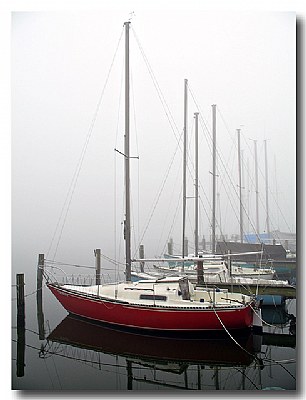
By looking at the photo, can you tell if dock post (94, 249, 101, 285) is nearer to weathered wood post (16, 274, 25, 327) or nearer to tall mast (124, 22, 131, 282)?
tall mast (124, 22, 131, 282)

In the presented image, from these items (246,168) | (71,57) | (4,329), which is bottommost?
(4,329)

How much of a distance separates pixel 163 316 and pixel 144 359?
2.21 feet

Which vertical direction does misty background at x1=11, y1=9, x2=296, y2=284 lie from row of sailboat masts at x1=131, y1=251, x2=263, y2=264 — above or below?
above

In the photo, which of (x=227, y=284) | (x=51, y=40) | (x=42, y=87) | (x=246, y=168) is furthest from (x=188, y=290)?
(x=51, y=40)

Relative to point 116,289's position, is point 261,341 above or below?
below

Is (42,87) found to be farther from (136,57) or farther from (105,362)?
(105,362)

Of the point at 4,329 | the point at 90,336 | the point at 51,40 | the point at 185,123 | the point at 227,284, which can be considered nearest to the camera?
the point at 4,329

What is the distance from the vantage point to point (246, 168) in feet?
17.3

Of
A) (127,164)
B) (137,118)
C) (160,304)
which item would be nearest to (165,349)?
(160,304)

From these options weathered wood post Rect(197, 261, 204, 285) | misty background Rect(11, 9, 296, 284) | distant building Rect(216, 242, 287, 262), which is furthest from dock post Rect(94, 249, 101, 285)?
distant building Rect(216, 242, 287, 262)

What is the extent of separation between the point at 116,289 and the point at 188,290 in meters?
0.93

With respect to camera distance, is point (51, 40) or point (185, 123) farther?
point (185, 123)

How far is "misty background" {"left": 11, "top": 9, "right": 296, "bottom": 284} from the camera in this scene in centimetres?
454

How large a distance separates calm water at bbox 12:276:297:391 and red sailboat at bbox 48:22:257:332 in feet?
0.53
